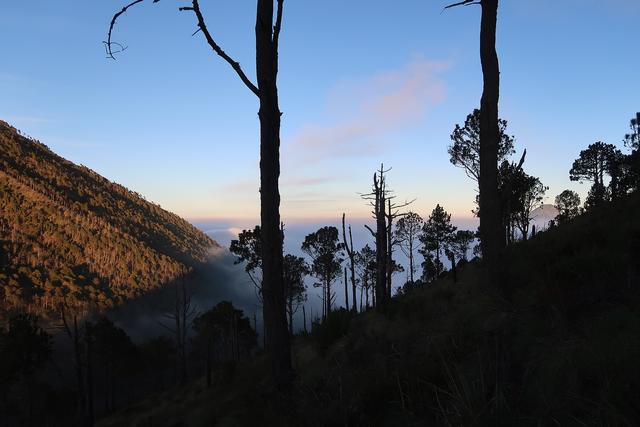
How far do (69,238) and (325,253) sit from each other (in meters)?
71.4

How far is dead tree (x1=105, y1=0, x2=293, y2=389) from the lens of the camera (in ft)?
16.1

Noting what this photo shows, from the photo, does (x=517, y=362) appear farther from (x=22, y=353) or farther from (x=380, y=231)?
(x=22, y=353)

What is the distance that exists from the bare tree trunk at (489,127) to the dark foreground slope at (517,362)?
1.06m

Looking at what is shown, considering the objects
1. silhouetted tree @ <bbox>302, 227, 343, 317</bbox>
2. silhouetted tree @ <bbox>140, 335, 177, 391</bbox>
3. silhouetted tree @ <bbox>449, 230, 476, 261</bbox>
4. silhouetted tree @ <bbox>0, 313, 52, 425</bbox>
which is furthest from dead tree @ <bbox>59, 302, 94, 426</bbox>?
silhouetted tree @ <bbox>449, 230, 476, 261</bbox>

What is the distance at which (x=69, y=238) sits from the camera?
8850 cm

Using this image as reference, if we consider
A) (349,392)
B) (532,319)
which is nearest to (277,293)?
(349,392)

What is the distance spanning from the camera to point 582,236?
26.5 feet

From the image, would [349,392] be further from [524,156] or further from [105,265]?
[105,265]

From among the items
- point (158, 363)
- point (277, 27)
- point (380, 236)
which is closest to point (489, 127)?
point (277, 27)

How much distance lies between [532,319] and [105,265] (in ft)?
331

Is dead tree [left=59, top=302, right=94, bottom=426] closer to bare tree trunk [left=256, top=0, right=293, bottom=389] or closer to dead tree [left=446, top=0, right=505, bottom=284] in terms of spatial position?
bare tree trunk [left=256, top=0, right=293, bottom=389]

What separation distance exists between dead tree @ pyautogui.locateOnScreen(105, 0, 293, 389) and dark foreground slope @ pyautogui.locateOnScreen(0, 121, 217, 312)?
75483 millimetres

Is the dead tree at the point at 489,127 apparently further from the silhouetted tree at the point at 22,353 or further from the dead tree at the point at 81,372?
the silhouetted tree at the point at 22,353

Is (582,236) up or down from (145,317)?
up
